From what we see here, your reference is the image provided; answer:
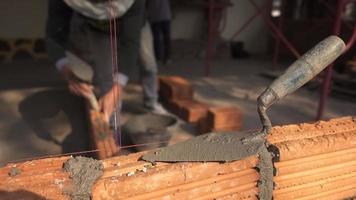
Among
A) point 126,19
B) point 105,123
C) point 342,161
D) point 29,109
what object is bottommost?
point 29,109

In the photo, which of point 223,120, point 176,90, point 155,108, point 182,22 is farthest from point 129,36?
point 182,22

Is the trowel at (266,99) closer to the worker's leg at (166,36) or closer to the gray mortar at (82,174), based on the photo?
the gray mortar at (82,174)

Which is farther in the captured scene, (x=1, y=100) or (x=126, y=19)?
(x=1, y=100)

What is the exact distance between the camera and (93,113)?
8.46ft

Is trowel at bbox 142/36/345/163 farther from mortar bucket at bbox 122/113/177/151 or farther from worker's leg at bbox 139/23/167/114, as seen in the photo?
worker's leg at bbox 139/23/167/114

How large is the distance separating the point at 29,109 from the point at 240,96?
230cm

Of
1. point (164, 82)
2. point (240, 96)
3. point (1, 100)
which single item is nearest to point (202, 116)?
point (164, 82)

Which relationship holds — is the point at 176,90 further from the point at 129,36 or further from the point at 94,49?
the point at 129,36

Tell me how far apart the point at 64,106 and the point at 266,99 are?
287cm

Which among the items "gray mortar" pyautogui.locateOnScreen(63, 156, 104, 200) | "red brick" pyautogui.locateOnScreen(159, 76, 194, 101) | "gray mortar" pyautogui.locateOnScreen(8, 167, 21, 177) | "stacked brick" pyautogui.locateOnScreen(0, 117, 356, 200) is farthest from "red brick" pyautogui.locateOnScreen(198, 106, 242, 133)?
"gray mortar" pyautogui.locateOnScreen(8, 167, 21, 177)

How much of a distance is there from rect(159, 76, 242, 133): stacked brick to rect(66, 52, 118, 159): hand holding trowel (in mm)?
1054

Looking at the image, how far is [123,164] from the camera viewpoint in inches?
48.3

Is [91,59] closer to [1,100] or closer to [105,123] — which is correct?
[105,123]

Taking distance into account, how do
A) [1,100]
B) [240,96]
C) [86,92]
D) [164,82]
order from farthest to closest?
1. [240,96]
2. [164,82]
3. [1,100]
4. [86,92]
